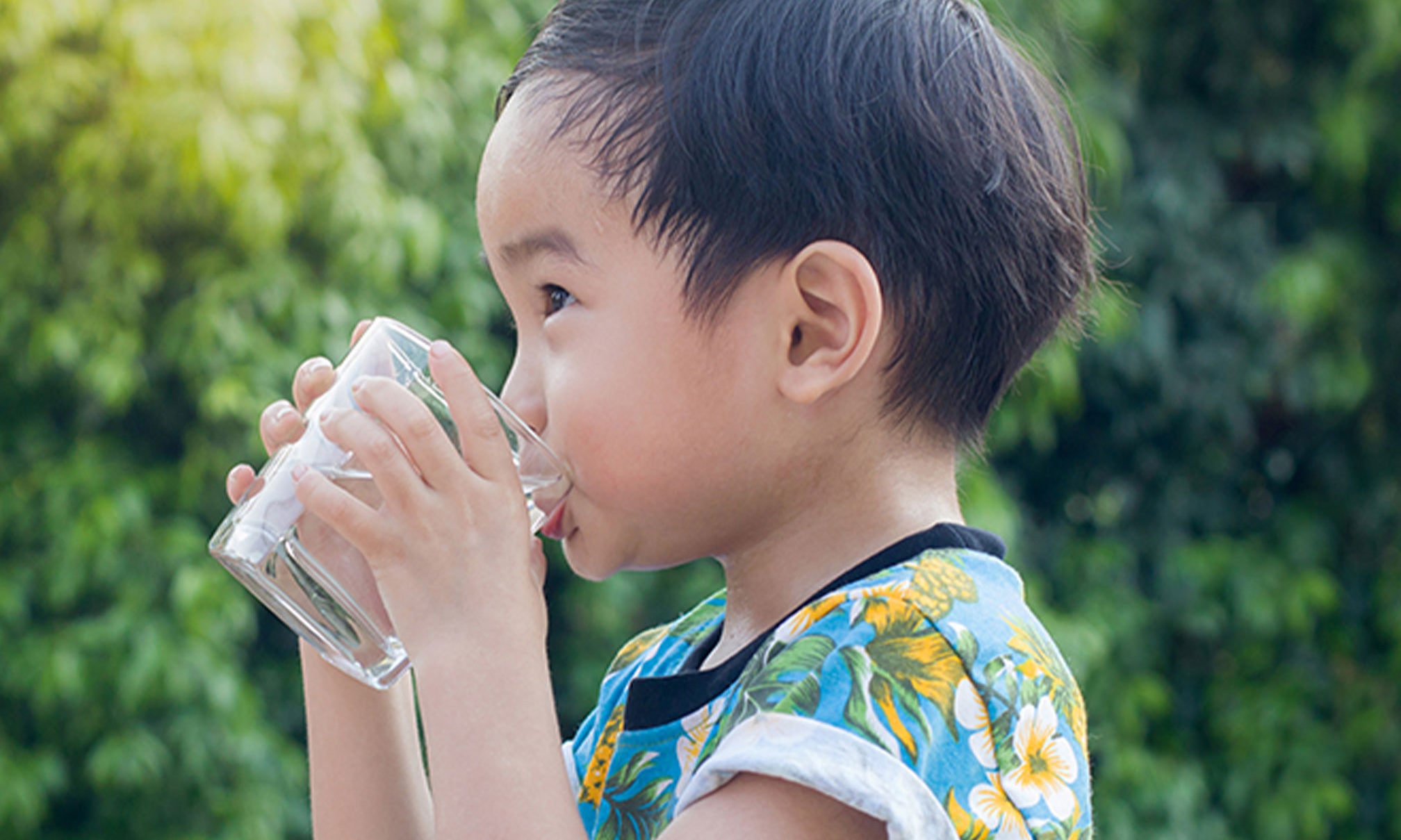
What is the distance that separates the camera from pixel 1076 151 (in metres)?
0.96

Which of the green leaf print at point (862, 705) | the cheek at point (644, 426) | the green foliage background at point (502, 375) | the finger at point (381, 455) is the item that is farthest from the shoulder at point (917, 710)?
the green foliage background at point (502, 375)

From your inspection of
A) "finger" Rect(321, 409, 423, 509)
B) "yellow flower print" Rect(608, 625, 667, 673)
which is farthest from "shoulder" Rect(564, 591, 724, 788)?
"finger" Rect(321, 409, 423, 509)

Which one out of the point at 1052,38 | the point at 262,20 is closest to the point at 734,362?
the point at 1052,38

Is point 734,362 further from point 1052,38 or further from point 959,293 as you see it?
point 1052,38

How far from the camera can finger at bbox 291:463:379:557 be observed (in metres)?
0.76

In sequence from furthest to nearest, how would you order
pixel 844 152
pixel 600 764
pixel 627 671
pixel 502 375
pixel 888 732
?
1. pixel 502 375
2. pixel 627 671
3. pixel 600 764
4. pixel 844 152
5. pixel 888 732

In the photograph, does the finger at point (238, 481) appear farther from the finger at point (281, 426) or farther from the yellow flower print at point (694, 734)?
the yellow flower print at point (694, 734)

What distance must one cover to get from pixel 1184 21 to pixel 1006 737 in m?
2.37

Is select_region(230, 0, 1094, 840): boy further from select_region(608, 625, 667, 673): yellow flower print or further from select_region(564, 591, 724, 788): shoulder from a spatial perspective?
select_region(608, 625, 667, 673): yellow flower print

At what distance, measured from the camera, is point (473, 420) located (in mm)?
774

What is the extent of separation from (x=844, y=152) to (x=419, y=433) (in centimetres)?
28

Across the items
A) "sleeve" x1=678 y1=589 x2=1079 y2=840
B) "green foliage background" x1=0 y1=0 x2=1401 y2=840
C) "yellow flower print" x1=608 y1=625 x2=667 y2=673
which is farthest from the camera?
"green foliage background" x1=0 y1=0 x2=1401 y2=840

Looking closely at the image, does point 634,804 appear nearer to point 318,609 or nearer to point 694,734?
point 694,734

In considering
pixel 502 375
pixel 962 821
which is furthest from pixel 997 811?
pixel 502 375
